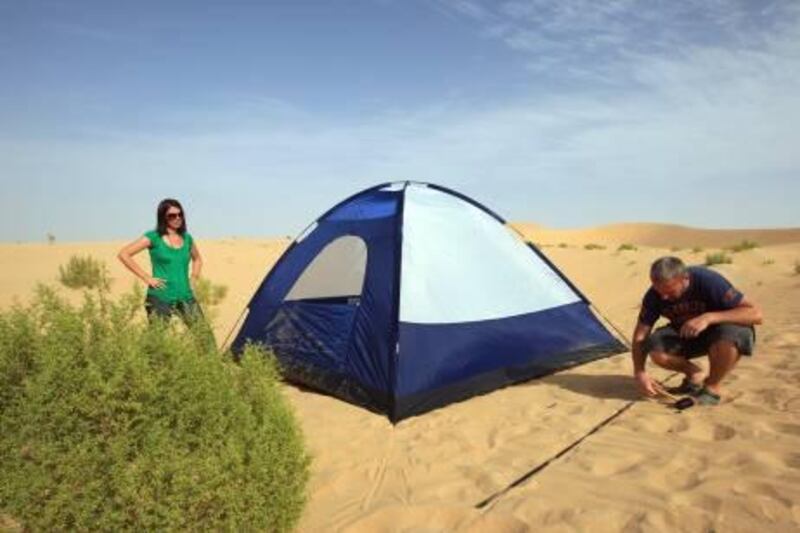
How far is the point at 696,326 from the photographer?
15.9 feet

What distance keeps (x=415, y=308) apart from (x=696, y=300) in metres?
2.23

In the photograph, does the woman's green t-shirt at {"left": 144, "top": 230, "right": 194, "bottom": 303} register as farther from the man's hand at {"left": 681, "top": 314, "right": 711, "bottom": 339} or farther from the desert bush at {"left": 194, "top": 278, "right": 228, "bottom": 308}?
the desert bush at {"left": 194, "top": 278, "right": 228, "bottom": 308}

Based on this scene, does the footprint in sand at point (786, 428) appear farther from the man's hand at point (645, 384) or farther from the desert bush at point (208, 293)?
the desert bush at point (208, 293)

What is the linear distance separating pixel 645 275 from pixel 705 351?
10517 millimetres

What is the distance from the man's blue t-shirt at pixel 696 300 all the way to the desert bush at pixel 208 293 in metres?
8.45

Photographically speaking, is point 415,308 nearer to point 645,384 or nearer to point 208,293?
point 645,384

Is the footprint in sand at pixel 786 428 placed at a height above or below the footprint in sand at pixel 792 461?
above

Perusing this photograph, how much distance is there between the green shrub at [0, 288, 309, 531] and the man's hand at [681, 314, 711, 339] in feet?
10.0

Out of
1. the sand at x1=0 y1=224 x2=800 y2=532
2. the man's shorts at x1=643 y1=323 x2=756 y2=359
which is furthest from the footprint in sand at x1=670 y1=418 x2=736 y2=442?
the man's shorts at x1=643 y1=323 x2=756 y2=359

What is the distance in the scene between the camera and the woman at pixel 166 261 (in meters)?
5.71

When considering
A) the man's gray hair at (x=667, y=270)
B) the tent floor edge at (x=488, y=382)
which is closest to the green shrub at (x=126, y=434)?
the tent floor edge at (x=488, y=382)

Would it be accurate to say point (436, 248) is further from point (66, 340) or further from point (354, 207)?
point (66, 340)

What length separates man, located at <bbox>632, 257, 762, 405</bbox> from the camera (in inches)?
193

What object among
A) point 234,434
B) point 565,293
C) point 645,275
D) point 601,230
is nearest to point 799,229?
point 601,230
